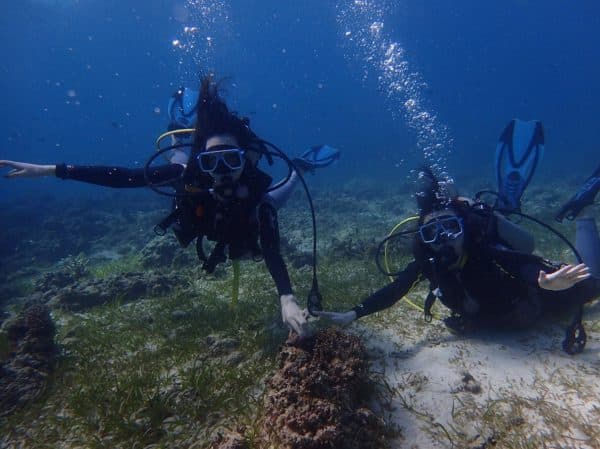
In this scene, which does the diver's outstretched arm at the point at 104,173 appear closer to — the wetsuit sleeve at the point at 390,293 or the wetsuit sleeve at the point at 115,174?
the wetsuit sleeve at the point at 115,174

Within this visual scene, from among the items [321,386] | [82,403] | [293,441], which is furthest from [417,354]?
[82,403]

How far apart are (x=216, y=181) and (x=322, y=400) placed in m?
2.87

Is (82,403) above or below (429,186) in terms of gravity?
below

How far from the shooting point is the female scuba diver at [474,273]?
4.31m

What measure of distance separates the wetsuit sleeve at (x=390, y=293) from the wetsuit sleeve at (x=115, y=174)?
10.6 feet

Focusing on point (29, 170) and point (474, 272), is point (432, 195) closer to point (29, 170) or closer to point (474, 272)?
point (474, 272)

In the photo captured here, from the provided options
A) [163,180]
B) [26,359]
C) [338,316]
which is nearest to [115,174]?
[163,180]

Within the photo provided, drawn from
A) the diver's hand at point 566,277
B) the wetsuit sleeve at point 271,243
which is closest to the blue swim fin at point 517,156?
the diver's hand at point 566,277

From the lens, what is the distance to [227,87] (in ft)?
17.0

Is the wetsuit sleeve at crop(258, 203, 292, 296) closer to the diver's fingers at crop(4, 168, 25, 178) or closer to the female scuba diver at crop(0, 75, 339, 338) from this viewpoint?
the female scuba diver at crop(0, 75, 339, 338)

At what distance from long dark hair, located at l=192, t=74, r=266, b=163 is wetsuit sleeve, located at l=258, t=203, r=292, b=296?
2.92ft

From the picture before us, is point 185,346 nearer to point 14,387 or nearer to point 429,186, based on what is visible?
point 14,387

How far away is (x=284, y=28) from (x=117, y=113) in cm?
13186

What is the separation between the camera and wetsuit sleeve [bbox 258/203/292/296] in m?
4.06
